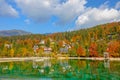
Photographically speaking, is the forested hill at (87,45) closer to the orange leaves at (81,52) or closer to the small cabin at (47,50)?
the orange leaves at (81,52)

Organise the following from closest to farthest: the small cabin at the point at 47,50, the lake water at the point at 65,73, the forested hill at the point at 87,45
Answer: the lake water at the point at 65,73
the forested hill at the point at 87,45
the small cabin at the point at 47,50

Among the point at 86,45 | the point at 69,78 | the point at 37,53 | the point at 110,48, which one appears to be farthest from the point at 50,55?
the point at 69,78

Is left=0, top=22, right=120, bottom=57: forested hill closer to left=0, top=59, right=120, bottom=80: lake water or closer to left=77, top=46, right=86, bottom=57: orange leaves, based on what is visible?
left=77, top=46, right=86, bottom=57: orange leaves

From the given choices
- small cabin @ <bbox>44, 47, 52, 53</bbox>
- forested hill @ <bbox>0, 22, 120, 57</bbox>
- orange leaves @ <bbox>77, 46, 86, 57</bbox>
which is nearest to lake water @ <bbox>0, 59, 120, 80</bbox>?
forested hill @ <bbox>0, 22, 120, 57</bbox>

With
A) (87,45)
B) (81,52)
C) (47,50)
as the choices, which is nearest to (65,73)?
(81,52)

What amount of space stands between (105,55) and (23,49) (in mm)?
38763

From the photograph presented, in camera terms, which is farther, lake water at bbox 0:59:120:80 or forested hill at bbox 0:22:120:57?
forested hill at bbox 0:22:120:57

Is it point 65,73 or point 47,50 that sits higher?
point 47,50

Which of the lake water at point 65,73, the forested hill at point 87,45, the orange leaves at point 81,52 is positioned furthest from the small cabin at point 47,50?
the lake water at point 65,73

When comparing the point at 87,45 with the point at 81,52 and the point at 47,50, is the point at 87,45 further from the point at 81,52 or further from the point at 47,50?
the point at 47,50

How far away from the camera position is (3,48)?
116500 mm

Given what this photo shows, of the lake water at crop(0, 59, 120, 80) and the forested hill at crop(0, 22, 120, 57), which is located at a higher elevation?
the forested hill at crop(0, 22, 120, 57)

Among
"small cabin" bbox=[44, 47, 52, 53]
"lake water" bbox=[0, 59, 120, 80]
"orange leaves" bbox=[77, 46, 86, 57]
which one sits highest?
"small cabin" bbox=[44, 47, 52, 53]

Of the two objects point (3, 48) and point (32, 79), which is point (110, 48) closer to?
point (3, 48)
